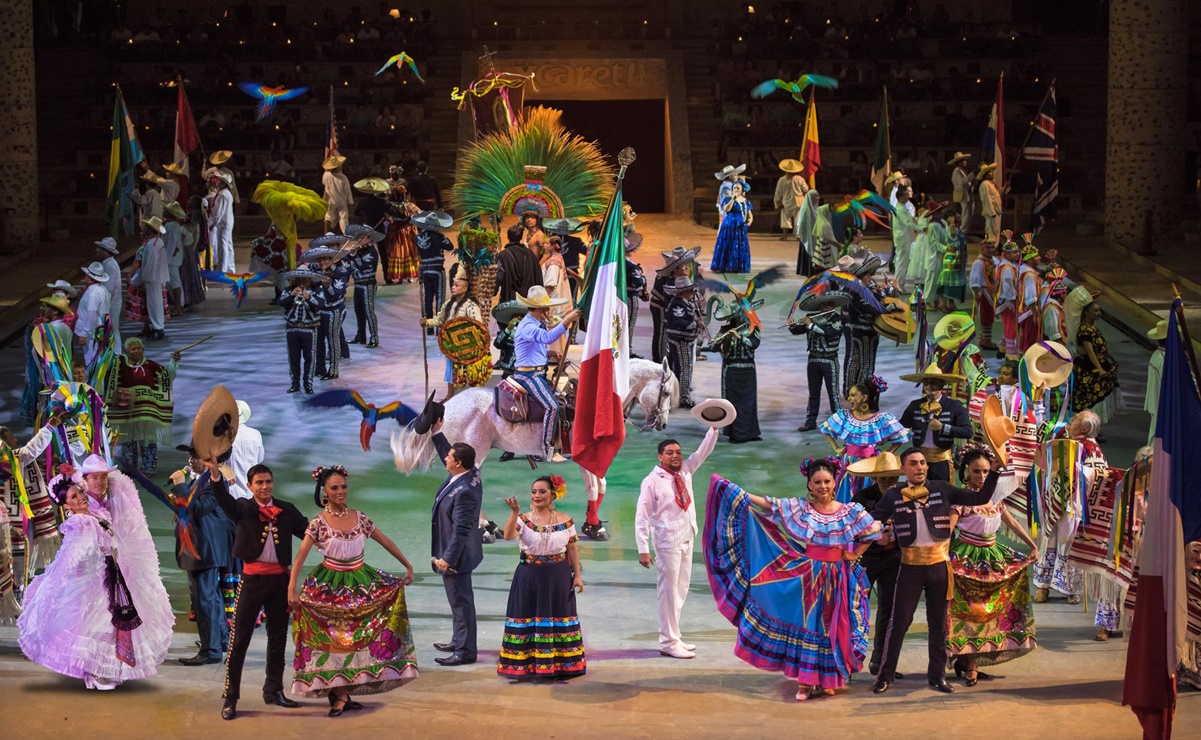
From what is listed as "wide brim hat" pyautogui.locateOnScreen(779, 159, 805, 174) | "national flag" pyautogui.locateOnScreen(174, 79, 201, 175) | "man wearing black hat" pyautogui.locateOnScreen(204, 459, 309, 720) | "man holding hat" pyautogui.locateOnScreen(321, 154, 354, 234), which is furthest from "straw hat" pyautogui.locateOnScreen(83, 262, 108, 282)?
"wide brim hat" pyautogui.locateOnScreen(779, 159, 805, 174)

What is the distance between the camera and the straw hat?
16562 mm

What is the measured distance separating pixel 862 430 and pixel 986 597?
5.78 feet

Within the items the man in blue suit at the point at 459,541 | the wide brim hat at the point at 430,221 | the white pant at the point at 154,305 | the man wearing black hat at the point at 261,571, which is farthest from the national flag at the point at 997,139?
the man wearing black hat at the point at 261,571

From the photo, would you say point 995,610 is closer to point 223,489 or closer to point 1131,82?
point 223,489

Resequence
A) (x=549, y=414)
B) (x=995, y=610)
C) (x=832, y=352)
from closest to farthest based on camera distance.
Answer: (x=995, y=610), (x=549, y=414), (x=832, y=352)

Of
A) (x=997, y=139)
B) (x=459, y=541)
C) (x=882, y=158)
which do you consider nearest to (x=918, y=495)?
(x=459, y=541)

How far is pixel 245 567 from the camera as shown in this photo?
9.48 metres

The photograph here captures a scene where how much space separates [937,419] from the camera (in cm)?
1198

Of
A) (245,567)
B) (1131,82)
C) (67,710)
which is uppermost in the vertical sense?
(1131,82)

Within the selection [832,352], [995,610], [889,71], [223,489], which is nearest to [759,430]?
[832,352]

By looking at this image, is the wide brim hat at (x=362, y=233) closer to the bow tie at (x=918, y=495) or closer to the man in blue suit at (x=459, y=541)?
the man in blue suit at (x=459, y=541)

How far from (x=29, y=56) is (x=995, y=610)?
19.0 m

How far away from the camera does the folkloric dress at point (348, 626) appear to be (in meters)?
9.45

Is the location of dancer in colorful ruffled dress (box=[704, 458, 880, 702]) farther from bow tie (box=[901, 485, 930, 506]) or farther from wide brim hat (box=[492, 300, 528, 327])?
wide brim hat (box=[492, 300, 528, 327])
